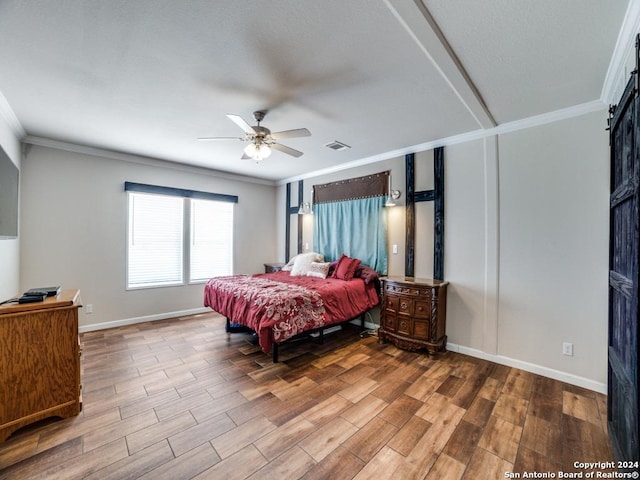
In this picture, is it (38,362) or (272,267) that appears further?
(272,267)

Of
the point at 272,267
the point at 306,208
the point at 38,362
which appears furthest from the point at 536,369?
the point at 38,362

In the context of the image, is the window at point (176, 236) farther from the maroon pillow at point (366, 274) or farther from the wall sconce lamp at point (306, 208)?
the maroon pillow at point (366, 274)

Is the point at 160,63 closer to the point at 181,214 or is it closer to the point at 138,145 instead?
the point at 138,145

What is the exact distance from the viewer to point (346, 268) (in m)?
4.11

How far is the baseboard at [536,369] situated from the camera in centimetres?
250

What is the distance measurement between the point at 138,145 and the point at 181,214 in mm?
1340

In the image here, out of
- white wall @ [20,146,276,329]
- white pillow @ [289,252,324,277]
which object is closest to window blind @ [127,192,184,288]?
white wall @ [20,146,276,329]

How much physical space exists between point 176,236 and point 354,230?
3.14 metres

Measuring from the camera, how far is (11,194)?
8.69 ft

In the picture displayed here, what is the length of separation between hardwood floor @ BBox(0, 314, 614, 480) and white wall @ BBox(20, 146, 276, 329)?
1186 millimetres

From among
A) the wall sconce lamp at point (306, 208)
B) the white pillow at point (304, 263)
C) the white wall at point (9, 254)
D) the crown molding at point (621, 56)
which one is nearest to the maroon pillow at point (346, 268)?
the white pillow at point (304, 263)

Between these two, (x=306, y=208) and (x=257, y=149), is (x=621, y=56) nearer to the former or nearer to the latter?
(x=257, y=149)

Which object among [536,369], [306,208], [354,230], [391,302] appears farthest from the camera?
[306,208]

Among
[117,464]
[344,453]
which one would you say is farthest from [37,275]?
[344,453]
